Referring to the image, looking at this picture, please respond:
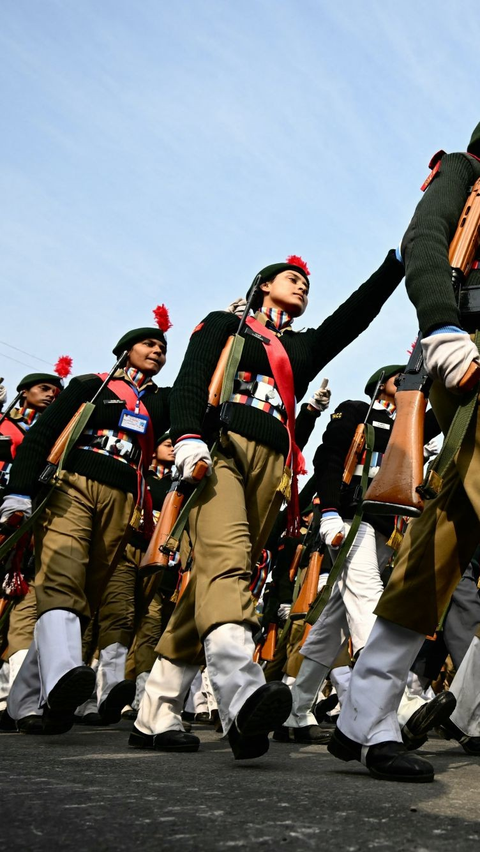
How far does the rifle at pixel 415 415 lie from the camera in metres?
2.67

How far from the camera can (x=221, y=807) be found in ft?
6.61

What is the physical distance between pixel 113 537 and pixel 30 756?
1.83 meters

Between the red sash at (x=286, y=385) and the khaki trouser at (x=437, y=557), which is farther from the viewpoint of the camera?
the red sash at (x=286, y=385)

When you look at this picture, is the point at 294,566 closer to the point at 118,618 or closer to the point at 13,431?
the point at 118,618

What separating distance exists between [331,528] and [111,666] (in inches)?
73.5

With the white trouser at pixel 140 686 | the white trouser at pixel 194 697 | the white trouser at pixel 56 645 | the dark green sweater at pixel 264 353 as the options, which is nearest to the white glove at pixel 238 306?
the dark green sweater at pixel 264 353

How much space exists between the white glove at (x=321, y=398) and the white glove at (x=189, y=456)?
2268 mm

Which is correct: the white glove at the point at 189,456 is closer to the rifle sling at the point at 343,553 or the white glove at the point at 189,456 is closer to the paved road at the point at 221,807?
the rifle sling at the point at 343,553

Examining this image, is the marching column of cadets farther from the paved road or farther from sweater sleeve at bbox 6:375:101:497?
the paved road

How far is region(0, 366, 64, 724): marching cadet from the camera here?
5922mm

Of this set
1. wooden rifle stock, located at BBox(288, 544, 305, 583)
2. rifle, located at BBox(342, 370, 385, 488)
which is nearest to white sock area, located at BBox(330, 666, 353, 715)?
rifle, located at BBox(342, 370, 385, 488)

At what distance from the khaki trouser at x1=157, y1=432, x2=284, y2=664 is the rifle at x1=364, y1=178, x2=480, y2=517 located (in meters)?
0.83

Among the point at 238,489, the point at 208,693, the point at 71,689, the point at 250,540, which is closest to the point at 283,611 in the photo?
the point at 208,693

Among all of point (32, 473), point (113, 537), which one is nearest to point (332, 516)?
point (113, 537)
